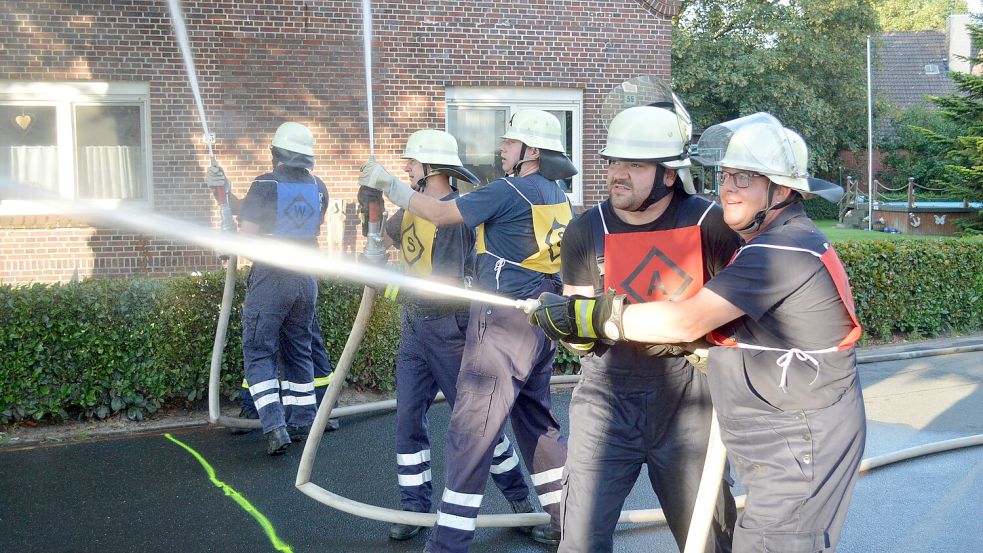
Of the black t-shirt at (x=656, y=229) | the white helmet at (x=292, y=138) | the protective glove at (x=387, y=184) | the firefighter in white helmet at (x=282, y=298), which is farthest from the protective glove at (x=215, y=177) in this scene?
the black t-shirt at (x=656, y=229)

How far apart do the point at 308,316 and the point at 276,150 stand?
117 centimetres

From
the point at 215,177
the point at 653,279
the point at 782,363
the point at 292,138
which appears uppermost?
the point at 292,138

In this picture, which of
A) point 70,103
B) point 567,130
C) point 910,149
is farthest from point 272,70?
Answer: point 910,149

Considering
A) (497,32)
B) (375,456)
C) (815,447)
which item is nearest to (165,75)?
(497,32)

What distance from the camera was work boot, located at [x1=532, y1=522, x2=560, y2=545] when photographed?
4863 mm

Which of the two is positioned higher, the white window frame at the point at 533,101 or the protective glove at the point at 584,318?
the white window frame at the point at 533,101

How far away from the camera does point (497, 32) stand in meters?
12.5

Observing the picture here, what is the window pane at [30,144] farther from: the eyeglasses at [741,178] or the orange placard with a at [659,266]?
the eyeglasses at [741,178]

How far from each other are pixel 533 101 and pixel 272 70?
340 centimetres

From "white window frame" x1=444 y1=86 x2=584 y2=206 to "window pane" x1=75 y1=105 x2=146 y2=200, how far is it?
387 cm

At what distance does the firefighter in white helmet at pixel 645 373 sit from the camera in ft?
11.4

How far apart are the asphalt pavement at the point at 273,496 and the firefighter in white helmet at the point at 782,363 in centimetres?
203

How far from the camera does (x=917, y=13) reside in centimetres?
6938

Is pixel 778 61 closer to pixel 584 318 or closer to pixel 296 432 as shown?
pixel 296 432
